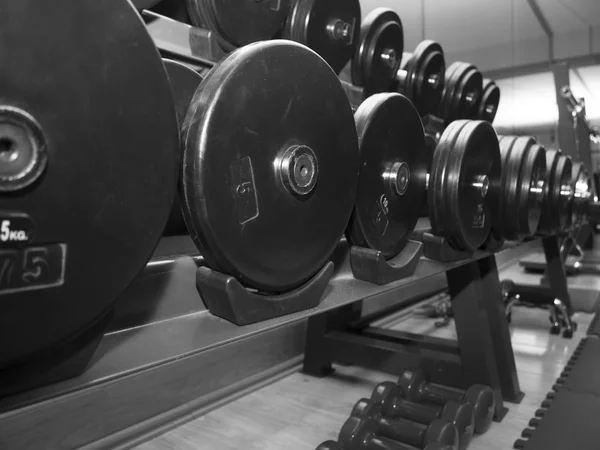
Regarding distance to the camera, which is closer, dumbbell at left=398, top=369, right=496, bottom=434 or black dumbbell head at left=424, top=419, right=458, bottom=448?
black dumbbell head at left=424, top=419, right=458, bottom=448

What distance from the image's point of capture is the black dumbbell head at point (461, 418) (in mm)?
1362

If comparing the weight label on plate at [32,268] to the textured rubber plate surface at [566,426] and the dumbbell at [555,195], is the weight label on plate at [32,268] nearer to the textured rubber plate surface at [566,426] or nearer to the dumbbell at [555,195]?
the textured rubber plate surface at [566,426]

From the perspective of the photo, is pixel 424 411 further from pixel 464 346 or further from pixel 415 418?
pixel 464 346

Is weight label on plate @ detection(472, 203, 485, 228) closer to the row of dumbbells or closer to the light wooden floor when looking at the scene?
the row of dumbbells

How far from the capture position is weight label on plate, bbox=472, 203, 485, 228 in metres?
1.25

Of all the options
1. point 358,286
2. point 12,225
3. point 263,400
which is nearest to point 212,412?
point 263,400

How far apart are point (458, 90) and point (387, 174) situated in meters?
1.16

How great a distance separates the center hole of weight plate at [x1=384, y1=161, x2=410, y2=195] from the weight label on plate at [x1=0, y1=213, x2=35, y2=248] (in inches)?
28.2

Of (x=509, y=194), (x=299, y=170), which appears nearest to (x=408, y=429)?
(x=509, y=194)

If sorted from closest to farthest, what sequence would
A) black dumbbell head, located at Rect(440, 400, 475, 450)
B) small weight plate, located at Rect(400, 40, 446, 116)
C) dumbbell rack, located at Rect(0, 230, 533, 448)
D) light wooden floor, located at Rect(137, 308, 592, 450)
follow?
dumbbell rack, located at Rect(0, 230, 533, 448)
black dumbbell head, located at Rect(440, 400, 475, 450)
light wooden floor, located at Rect(137, 308, 592, 450)
small weight plate, located at Rect(400, 40, 446, 116)

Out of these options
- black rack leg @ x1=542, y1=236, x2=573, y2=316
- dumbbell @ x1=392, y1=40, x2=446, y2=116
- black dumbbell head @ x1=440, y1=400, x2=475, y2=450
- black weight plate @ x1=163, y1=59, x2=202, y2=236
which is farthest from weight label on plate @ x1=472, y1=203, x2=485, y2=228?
black rack leg @ x1=542, y1=236, x2=573, y2=316

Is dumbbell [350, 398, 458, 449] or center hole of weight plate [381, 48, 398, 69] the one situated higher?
center hole of weight plate [381, 48, 398, 69]

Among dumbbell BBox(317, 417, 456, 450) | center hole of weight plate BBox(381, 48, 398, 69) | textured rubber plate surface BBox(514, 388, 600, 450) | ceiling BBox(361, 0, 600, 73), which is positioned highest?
ceiling BBox(361, 0, 600, 73)

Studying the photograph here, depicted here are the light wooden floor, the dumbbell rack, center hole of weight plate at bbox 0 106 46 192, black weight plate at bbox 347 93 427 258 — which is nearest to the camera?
center hole of weight plate at bbox 0 106 46 192
